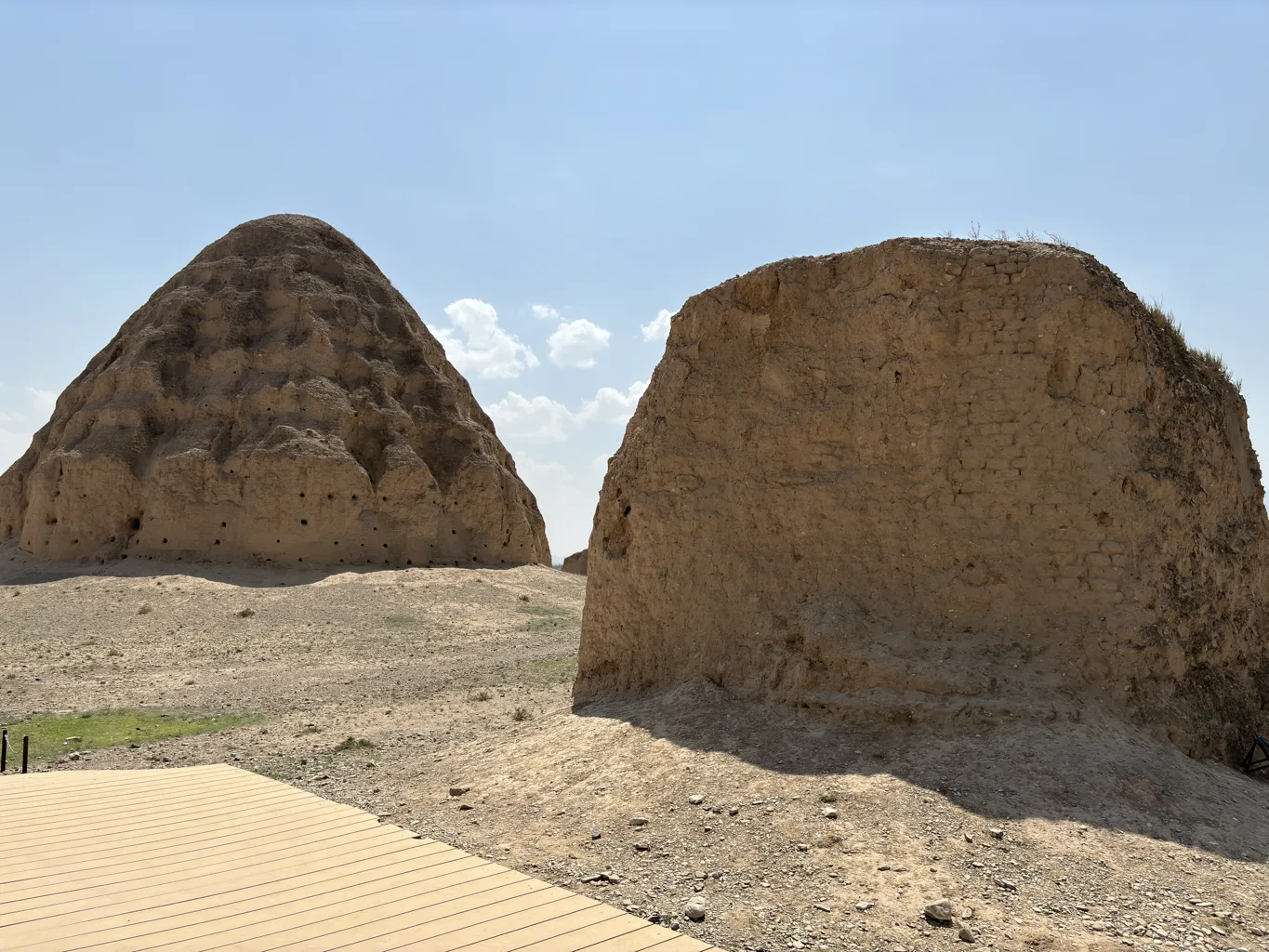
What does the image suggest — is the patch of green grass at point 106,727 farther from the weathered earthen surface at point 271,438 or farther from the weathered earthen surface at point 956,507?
the weathered earthen surface at point 271,438

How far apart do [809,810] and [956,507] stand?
2851mm

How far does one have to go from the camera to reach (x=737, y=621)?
7.63 m

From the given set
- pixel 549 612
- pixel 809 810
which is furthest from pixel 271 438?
pixel 809 810

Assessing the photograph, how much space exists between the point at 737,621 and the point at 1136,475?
3.32 metres

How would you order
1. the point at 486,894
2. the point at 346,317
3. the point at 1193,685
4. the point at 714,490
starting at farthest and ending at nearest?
the point at 346,317, the point at 714,490, the point at 1193,685, the point at 486,894

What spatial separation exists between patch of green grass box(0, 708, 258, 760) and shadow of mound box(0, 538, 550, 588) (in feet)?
36.1

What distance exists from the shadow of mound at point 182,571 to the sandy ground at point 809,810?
445 inches

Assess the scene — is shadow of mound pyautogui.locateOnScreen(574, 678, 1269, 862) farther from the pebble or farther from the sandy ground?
the pebble

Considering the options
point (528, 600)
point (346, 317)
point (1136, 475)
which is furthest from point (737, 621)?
point (346, 317)

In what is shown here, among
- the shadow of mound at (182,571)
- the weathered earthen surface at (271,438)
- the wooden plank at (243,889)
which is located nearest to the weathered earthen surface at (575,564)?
the weathered earthen surface at (271,438)

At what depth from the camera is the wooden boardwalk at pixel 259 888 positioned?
3908 mm

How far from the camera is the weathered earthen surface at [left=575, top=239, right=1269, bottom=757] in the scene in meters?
6.48

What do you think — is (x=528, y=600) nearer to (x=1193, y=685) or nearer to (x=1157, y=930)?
(x=1193, y=685)

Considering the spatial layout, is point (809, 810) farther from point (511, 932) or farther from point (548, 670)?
point (548, 670)
